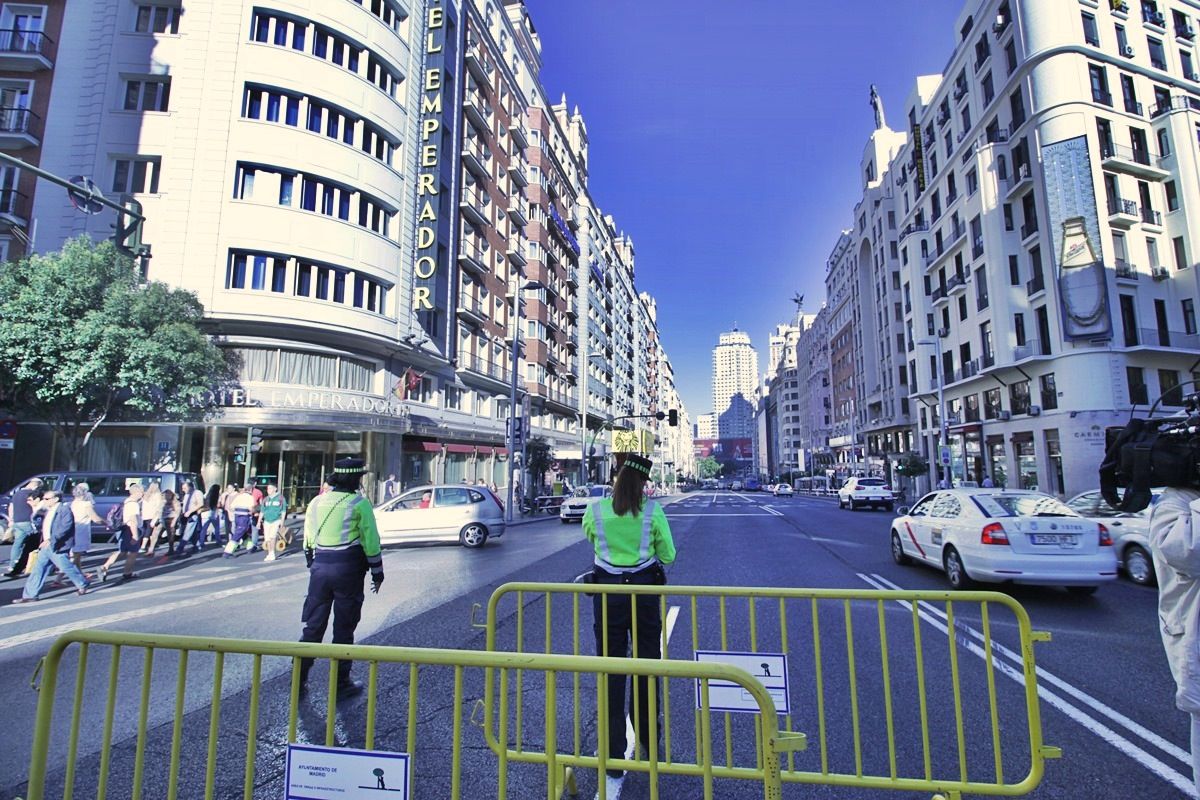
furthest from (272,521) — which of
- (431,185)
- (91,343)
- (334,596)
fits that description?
(431,185)

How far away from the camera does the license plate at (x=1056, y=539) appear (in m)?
7.20

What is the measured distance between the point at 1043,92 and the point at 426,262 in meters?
31.5

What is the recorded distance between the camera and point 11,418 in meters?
18.6

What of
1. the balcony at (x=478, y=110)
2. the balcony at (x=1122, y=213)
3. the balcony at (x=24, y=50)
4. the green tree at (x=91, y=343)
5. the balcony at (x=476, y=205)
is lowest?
the green tree at (x=91, y=343)

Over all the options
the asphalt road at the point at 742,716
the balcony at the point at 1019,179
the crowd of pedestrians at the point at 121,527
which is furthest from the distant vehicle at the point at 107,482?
the balcony at the point at 1019,179

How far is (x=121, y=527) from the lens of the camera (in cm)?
1061

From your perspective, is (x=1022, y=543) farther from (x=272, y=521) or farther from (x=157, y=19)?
(x=157, y=19)

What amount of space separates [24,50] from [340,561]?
96.3ft

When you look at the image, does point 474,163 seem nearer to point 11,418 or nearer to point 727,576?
point 11,418

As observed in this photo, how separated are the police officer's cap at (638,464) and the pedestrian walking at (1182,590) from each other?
103 inches

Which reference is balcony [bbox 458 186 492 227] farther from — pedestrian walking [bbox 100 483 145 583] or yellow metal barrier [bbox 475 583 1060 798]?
yellow metal barrier [bbox 475 583 1060 798]

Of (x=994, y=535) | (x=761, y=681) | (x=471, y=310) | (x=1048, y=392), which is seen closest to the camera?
(x=761, y=681)

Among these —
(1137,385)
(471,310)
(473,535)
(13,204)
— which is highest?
(13,204)

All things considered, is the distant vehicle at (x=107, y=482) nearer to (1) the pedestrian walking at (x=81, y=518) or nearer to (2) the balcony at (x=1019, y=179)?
(1) the pedestrian walking at (x=81, y=518)
